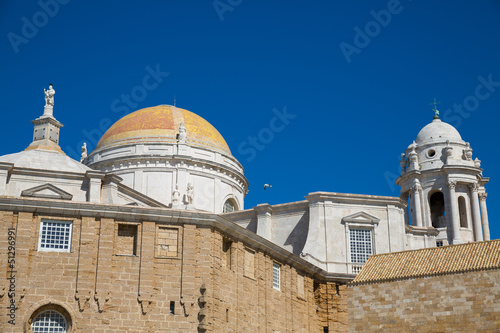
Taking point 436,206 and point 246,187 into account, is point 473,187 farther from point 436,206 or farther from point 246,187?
point 246,187

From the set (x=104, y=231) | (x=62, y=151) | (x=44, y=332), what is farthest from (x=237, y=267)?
(x=62, y=151)

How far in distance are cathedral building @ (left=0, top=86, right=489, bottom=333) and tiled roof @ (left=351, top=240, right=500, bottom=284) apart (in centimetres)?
491

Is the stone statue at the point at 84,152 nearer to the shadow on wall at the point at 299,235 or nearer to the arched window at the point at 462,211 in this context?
the shadow on wall at the point at 299,235

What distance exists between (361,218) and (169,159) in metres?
Answer: 18.7

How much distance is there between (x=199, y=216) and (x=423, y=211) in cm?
3444

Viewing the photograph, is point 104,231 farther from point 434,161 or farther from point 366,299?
point 434,161

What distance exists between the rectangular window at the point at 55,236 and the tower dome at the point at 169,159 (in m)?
28.3

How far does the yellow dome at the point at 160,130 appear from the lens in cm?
6500

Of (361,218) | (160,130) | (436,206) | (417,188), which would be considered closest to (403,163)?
(417,188)

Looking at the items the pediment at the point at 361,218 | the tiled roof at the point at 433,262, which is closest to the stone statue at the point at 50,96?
the pediment at the point at 361,218

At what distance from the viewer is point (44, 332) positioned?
104 ft

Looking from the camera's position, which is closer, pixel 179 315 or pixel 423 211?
pixel 179 315

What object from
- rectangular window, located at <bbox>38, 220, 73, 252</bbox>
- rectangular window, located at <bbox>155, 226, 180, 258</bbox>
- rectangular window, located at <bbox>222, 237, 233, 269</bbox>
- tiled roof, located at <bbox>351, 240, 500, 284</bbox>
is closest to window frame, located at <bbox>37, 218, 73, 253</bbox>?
rectangular window, located at <bbox>38, 220, 73, 252</bbox>

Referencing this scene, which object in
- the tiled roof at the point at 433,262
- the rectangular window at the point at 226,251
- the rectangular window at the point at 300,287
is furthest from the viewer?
the rectangular window at the point at 300,287
